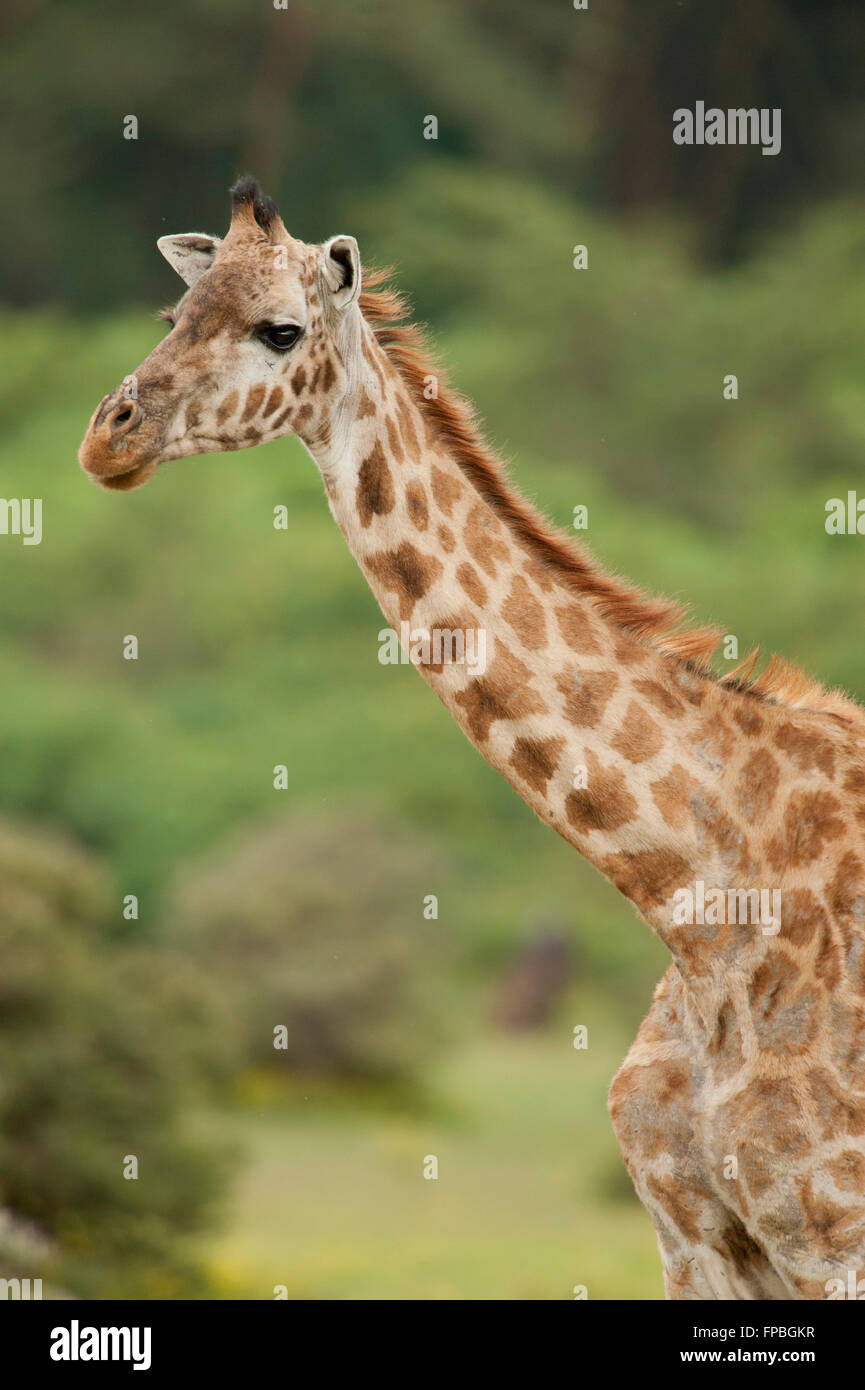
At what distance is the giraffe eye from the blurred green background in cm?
836

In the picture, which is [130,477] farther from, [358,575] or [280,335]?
[358,575]

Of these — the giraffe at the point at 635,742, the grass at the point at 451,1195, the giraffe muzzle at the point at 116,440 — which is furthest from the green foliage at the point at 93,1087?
the giraffe muzzle at the point at 116,440

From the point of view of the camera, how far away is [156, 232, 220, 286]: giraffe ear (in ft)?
15.4

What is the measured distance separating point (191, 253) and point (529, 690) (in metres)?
1.59

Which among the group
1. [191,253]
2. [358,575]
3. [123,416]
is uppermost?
[358,575]

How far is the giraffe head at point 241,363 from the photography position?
424 cm

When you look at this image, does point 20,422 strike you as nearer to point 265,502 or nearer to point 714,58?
point 265,502

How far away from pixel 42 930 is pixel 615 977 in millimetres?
9687

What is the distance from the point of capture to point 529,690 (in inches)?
177

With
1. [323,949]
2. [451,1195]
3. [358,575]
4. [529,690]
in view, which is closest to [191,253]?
[529,690]

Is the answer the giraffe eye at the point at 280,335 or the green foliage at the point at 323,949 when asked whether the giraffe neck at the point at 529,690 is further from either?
the green foliage at the point at 323,949

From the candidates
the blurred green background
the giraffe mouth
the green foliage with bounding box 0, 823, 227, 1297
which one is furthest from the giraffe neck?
the blurred green background

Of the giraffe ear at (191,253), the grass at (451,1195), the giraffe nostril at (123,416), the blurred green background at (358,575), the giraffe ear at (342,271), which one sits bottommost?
the grass at (451,1195)

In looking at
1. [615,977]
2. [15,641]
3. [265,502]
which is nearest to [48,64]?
[265,502]
